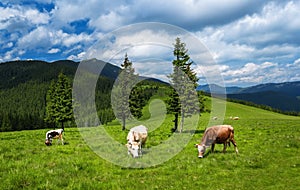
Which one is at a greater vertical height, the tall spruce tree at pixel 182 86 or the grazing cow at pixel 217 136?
the tall spruce tree at pixel 182 86

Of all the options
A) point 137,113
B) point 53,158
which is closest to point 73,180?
point 53,158

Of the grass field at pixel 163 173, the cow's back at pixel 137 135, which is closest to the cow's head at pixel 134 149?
the cow's back at pixel 137 135

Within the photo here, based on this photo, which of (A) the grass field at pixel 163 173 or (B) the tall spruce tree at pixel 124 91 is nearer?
(A) the grass field at pixel 163 173

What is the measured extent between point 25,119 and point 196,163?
415ft

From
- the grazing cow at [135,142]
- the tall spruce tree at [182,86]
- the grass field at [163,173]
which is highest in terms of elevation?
the tall spruce tree at [182,86]

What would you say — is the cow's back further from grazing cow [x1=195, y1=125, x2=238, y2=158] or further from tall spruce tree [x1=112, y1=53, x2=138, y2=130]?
tall spruce tree [x1=112, y1=53, x2=138, y2=130]

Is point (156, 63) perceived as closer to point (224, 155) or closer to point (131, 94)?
point (224, 155)

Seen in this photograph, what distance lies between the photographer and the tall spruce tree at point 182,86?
3198 cm

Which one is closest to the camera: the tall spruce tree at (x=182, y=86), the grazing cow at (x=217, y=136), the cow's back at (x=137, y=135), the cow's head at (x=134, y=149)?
the cow's head at (x=134, y=149)

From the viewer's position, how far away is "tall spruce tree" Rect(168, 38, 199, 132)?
32.0 metres

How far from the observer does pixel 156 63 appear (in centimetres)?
1703

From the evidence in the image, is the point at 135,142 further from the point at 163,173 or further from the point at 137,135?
the point at 163,173

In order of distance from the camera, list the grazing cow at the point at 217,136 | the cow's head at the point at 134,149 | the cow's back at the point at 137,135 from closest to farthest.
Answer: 1. the cow's head at the point at 134,149
2. the grazing cow at the point at 217,136
3. the cow's back at the point at 137,135

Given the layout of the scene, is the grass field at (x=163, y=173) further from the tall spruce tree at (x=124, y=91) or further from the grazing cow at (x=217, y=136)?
the tall spruce tree at (x=124, y=91)
